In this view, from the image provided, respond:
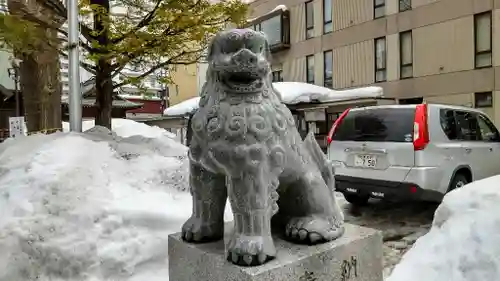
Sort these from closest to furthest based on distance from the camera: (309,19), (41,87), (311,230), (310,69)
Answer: (311,230) < (41,87) < (309,19) < (310,69)

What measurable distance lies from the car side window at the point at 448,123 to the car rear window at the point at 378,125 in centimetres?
47

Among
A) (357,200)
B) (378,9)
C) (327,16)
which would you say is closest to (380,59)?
(378,9)

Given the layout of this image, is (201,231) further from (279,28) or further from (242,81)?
(279,28)

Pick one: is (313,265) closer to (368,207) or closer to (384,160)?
(384,160)

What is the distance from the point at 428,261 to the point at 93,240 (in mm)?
2494

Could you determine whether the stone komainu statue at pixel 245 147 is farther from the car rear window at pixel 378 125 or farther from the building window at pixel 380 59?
the building window at pixel 380 59

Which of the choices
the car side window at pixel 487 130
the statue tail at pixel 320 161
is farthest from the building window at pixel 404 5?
the statue tail at pixel 320 161

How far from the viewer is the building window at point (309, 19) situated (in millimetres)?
15539

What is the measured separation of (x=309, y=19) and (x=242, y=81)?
14956 millimetres

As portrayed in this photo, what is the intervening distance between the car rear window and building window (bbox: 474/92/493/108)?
7058mm

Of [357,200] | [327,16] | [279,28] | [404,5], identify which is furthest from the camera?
[279,28]

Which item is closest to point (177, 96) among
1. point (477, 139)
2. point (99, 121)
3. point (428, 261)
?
point (99, 121)

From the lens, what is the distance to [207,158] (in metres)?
1.68

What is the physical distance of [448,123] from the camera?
5.14m
